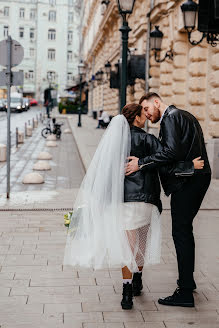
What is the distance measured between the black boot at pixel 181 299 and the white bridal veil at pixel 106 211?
1.21ft

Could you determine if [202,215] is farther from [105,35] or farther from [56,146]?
[105,35]

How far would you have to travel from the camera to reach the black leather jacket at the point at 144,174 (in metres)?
4.46

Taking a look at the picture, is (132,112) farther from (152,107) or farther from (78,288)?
(78,288)

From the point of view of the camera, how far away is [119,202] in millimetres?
4488

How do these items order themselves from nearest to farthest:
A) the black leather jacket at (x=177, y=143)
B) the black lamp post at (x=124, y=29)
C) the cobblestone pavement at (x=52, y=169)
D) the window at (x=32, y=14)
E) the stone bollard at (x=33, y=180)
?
the black leather jacket at (x=177, y=143), the black lamp post at (x=124, y=29), the cobblestone pavement at (x=52, y=169), the stone bollard at (x=33, y=180), the window at (x=32, y=14)

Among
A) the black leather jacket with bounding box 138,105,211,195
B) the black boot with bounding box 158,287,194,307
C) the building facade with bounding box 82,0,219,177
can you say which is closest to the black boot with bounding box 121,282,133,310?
the black boot with bounding box 158,287,194,307

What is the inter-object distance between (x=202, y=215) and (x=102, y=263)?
4224mm

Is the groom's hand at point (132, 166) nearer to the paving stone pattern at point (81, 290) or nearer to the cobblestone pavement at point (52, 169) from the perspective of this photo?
the paving stone pattern at point (81, 290)

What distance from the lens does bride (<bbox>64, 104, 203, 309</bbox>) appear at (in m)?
4.47

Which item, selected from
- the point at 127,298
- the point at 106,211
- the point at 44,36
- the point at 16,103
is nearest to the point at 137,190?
the point at 106,211

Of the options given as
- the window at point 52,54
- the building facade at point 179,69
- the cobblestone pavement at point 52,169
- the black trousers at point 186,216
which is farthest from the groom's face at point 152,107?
the window at point 52,54

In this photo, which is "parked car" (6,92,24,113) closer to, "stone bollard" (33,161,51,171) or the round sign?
"stone bollard" (33,161,51,171)

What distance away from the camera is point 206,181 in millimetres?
4586

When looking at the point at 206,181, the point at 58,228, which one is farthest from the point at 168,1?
the point at 206,181
